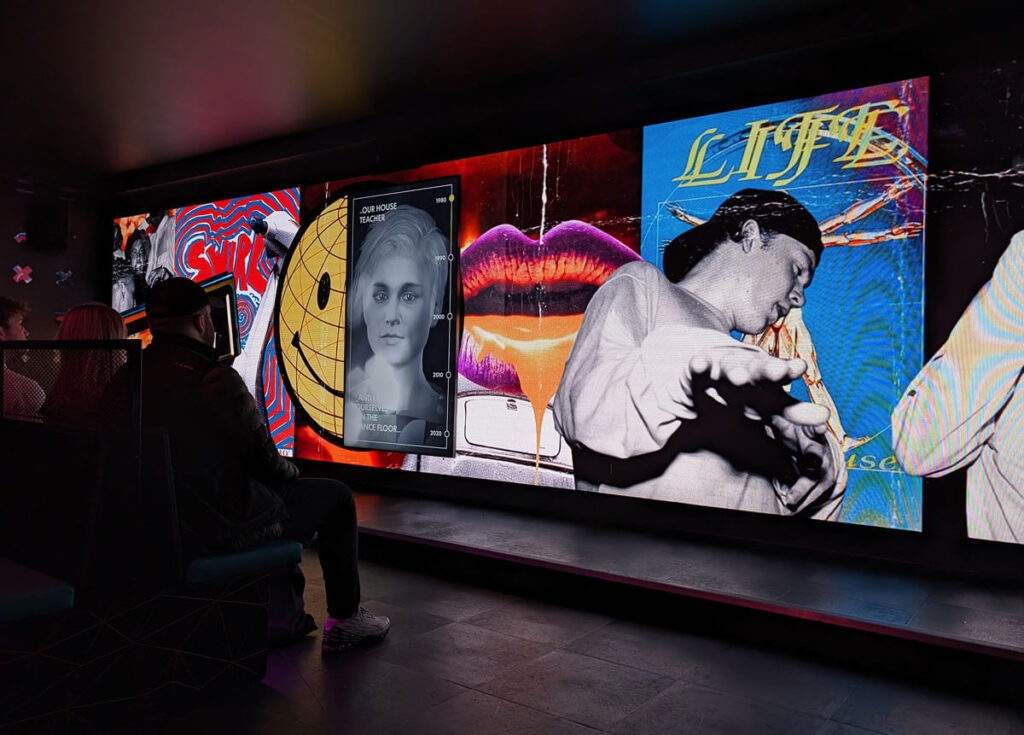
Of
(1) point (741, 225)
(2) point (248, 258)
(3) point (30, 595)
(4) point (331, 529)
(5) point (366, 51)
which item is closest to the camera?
(3) point (30, 595)

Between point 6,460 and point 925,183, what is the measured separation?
13.2 feet

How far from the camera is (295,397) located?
237 inches

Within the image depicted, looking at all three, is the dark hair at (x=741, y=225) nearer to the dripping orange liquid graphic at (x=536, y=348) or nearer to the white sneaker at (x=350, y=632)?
the dripping orange liquid graphic at (x=536, y=348)

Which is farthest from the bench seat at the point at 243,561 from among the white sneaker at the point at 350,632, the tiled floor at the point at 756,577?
the tiled floor at the point at 756,577

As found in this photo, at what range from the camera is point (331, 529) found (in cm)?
290

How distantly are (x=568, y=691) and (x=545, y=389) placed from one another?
7.48ft

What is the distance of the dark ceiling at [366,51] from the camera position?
141 inches

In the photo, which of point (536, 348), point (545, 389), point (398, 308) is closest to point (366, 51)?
point (398, 308)

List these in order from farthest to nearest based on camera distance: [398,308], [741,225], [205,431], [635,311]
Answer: [398,308] → [635,311] → [741,225] → [205,431]

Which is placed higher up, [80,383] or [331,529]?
[80,383]

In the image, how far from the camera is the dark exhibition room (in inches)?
96.0

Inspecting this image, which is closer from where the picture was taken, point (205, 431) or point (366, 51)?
point (205, 431)

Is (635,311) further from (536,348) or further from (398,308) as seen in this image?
(398,308)

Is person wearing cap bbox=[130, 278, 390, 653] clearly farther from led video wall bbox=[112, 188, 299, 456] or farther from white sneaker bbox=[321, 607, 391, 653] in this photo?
led video wall bbox=[112, 188, 299, 456]
